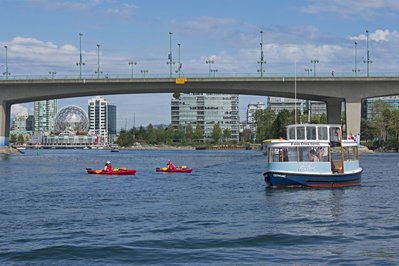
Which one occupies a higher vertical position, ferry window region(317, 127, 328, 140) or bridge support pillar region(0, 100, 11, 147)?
bridge support pillar region(0, 100, 11, 147)

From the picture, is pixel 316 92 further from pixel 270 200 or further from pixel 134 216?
pixel 134 216

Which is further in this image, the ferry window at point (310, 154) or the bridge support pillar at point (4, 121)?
the bridge support pillar at point (4, 121)

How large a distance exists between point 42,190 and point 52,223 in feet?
64.5

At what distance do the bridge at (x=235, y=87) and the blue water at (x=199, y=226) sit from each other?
70483mm

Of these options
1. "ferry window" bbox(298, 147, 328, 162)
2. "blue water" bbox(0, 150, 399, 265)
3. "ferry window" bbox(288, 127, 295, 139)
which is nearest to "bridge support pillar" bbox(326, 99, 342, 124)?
"blue water" bbox(0, 150, 399, 265)

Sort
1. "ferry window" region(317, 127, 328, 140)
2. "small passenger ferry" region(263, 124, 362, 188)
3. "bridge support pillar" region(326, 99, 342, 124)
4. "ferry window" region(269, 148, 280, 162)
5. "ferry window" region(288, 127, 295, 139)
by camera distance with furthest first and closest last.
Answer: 1. "bridge support pillar" region(326, 99, 342, 124)
2. "ferry window" region(288, 127, 295, 139)
3. "ferry window" region(317, 127, 328, 140)
4. "ferry window" region(269, 148, 280, 162)
5. "small passenger ferry" region(263, 124, 362, 188)

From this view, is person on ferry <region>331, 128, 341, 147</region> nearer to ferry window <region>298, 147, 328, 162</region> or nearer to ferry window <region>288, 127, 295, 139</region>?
ferry window <region>298, 147, 328, 162</region>

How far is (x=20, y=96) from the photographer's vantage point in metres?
126

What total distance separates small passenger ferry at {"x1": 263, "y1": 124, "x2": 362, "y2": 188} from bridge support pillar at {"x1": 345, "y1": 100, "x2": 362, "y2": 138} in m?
72.3

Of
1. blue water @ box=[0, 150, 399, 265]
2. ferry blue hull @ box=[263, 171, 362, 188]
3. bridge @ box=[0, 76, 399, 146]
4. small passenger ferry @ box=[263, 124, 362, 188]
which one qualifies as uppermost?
bridge @ box=[0, 76, 399, 146]

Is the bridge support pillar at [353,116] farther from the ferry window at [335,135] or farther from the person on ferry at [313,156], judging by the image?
the person on ferry at [313,156]

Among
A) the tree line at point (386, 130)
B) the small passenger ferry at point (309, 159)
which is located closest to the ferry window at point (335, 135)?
the small passenger ferry at point (309, 159)

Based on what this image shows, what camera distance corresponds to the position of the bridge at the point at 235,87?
395 ft

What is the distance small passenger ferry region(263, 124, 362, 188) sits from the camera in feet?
156
